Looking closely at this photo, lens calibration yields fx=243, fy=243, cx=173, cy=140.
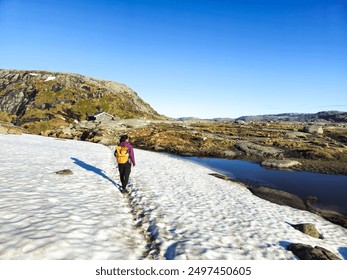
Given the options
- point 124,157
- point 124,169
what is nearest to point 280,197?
point 124,169

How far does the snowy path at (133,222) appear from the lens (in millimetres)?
8042

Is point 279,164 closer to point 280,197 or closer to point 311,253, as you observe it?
point 280,197

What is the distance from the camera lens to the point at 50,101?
129375mm

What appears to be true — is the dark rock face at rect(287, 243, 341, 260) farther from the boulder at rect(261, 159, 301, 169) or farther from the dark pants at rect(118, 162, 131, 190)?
the boulder at rect(261, 159, 301, 169)

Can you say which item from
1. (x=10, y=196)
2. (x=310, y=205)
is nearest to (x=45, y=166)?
(x=10, y=196)

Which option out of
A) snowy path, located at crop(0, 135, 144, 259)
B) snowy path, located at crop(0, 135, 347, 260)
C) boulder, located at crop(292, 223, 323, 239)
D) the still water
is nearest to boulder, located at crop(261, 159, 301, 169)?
the still water

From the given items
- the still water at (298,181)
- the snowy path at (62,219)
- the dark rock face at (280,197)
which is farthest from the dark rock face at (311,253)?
the still water at (298,181)

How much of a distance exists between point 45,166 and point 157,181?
895 centimetres

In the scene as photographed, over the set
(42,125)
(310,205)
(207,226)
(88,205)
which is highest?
(42,125)

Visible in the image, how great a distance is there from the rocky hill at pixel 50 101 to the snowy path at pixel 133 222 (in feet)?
314

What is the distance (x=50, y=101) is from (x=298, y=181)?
132 m
